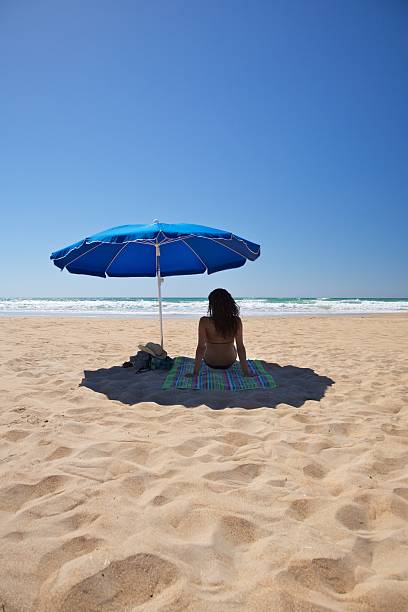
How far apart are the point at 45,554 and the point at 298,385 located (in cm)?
343

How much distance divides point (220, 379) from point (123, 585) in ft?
10.4

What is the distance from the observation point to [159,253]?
5.57m

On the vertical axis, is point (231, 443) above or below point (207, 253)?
below

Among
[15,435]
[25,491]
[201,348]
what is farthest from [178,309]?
[25,491]

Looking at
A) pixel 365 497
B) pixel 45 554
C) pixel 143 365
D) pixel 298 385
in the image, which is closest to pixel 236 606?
pixel 45 554

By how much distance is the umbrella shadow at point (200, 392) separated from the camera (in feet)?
11.9

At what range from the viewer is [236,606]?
1.28m

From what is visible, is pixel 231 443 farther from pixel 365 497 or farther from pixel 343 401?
pixel 343 401

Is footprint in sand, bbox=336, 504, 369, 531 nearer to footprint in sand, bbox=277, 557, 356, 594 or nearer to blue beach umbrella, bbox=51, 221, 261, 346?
footprint in sand, bbox=277, 557, 356, 594

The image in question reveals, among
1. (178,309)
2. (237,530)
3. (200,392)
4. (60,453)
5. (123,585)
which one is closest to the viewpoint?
(123,585)

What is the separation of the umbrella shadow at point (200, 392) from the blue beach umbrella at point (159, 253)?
3.74 ft

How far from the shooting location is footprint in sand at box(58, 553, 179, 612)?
50.3 inches

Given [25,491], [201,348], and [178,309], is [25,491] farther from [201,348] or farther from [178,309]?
[178,309]

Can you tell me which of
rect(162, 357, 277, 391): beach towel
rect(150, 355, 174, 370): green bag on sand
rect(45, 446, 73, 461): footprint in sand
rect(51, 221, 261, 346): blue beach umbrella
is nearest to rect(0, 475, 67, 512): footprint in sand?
rect(45, 446, 73, 461): footprint in sand
